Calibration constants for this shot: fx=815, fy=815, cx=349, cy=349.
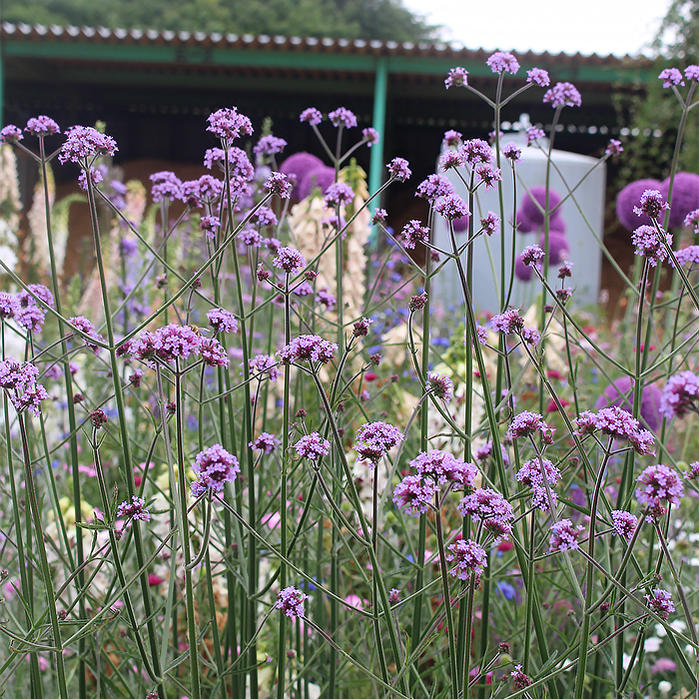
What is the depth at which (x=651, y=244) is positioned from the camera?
1087 mm

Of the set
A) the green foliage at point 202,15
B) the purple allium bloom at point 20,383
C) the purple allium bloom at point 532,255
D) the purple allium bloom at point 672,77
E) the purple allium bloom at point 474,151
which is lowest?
the purple allium bloom at point 20,383

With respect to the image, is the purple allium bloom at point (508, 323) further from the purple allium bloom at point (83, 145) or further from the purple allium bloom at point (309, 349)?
the purple allium bloom at point (83, 145)

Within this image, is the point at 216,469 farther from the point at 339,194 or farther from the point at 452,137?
the point at 452,137

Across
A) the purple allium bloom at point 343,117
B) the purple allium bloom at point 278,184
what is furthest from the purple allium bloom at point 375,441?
the purple allium bloom at point 343,117

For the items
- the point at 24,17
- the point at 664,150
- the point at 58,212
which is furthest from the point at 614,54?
the point at 24,17

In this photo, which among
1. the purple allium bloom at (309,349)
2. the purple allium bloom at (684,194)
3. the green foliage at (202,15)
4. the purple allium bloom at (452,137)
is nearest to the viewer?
the purple allium bloom at (309,349)

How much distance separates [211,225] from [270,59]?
8.44 meters

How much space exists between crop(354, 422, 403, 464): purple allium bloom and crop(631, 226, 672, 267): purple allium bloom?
457mm

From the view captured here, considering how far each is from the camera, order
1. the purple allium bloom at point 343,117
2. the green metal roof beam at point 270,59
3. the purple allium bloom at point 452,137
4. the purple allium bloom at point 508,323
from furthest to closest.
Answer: the green metal roof beam at point 270,59 < the purple allium bloom at point 343,117 < the purple allium bloom at point 452,137 < the purple allium bloom at point 508,323

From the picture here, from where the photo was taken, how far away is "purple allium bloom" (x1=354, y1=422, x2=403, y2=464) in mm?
829

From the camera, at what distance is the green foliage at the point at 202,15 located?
66.2 feet

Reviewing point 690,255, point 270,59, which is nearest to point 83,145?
point 690,255

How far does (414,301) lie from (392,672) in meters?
1.06

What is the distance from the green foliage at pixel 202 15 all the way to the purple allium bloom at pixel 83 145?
1999 centimetres
